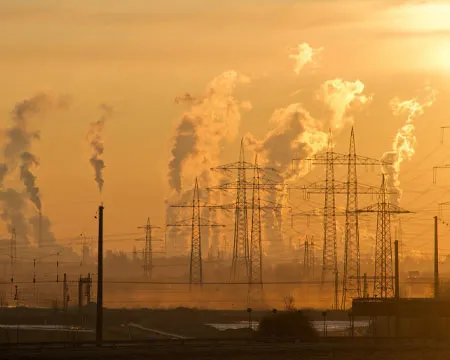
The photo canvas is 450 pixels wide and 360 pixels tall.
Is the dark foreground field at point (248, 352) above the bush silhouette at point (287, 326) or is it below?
below

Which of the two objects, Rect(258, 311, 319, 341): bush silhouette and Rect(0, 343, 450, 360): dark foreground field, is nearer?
Rect(0, 343, 450, 360): dark foreground field

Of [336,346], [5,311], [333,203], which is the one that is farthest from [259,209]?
[336,346]

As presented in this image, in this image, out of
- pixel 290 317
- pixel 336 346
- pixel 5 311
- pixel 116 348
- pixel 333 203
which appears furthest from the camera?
pixel 5 311

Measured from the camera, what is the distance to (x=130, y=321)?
6590 inches

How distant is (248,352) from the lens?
231ft

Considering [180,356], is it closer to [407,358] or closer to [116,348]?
[116,348]

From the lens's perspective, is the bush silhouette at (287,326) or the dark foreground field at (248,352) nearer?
the dark foreground field at (248,352)

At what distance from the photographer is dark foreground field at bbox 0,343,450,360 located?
6675cm

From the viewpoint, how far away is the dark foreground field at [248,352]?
66.8 meters

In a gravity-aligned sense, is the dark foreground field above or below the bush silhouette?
below

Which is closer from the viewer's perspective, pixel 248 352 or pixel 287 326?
pixel 248 352

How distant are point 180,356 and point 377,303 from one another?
39.2 m

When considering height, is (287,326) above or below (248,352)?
above

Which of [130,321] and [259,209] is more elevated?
[259,209]
